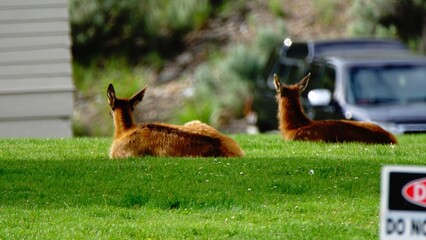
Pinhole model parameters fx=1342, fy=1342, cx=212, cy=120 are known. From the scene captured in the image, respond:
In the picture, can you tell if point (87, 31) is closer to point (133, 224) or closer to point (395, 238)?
point (133, 224)

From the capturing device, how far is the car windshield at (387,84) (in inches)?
667

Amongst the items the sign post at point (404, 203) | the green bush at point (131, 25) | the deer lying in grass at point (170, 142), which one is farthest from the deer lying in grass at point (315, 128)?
the green bush at point (131, 25)

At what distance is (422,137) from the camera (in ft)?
48.8

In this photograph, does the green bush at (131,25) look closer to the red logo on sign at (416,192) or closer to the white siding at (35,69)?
the white siding at (35,69)

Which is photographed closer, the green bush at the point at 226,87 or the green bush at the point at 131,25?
the green bush at the point at 226,87

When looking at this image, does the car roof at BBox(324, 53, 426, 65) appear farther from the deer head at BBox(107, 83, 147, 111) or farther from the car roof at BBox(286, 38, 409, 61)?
the deer head at BBox(107, 83, 147, 111)

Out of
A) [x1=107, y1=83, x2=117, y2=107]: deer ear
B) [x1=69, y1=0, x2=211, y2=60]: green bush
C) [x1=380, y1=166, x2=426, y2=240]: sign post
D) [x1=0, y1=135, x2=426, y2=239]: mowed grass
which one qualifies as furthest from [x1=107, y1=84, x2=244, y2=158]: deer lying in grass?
[x1=69, y1=0, x2=211, y2=60]: green bush

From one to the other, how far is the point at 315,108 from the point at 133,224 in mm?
8154

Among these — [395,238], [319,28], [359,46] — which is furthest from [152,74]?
[395,238]

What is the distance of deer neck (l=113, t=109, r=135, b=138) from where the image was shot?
39.1 feet

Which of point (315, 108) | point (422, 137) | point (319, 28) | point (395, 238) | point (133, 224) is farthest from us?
point (319, 28)

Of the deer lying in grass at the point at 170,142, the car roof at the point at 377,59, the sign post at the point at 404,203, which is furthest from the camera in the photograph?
the car roof at the point at 377,59

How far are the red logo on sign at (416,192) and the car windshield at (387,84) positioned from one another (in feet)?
34.9

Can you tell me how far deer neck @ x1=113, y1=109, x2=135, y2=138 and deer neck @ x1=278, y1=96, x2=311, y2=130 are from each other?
2.10 metres
